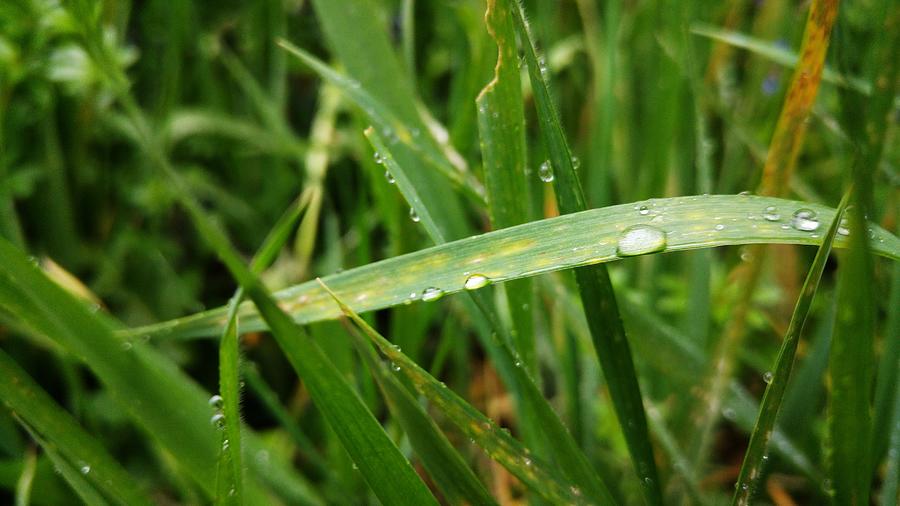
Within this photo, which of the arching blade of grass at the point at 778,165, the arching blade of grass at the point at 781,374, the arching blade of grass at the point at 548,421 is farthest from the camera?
the arching blade of grass at the point at 778,165

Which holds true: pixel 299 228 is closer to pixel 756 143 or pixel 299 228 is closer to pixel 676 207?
pixel 756 143

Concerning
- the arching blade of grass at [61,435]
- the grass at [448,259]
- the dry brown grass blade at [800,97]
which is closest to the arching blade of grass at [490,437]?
the grass at [448,259]

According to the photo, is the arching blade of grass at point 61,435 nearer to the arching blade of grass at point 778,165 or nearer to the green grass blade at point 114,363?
the green grass blade at point 114,363

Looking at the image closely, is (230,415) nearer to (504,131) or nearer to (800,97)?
(504,131)

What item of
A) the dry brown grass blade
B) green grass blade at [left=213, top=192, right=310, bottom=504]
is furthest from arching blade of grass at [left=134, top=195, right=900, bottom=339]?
the dry brown grass blade

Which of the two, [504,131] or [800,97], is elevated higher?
[800,97]

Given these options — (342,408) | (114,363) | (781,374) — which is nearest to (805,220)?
(781,374)
